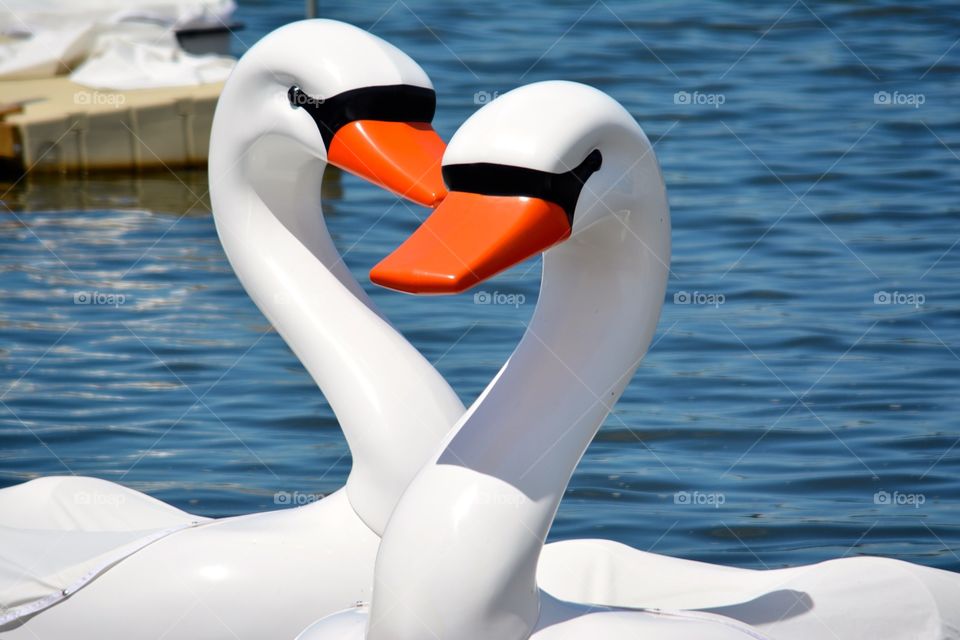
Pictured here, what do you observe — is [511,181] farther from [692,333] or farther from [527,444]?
[692,333]

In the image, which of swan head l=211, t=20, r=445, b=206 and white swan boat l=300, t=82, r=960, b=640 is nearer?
white swan boat l=300, t=82, r=960, b=640

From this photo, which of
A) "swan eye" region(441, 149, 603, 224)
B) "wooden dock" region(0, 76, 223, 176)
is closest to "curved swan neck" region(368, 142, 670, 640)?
"swan eye" region(441, 149, 603, 224)

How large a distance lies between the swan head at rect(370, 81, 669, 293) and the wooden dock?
7.74 metres

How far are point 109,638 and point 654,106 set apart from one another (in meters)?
8.39

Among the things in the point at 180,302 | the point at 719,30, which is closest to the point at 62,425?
the point at 180,302

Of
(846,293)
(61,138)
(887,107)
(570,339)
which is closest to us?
(570,339)

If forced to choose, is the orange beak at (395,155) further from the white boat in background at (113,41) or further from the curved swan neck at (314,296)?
the white boat in background at (113,41)

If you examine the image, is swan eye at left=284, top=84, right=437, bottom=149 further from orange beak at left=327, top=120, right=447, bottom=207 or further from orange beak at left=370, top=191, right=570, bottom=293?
orange beak at left=370, top=191, right=570, bottom=293

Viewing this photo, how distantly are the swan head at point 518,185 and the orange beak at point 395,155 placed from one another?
46cm

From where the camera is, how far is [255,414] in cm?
673

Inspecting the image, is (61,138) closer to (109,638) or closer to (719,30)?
(719,30)

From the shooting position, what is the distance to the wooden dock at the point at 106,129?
1080 centimetres

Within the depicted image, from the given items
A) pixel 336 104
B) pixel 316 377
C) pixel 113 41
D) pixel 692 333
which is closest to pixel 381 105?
pixel 336 104

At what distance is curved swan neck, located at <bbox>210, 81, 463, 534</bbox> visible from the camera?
4133 mm
